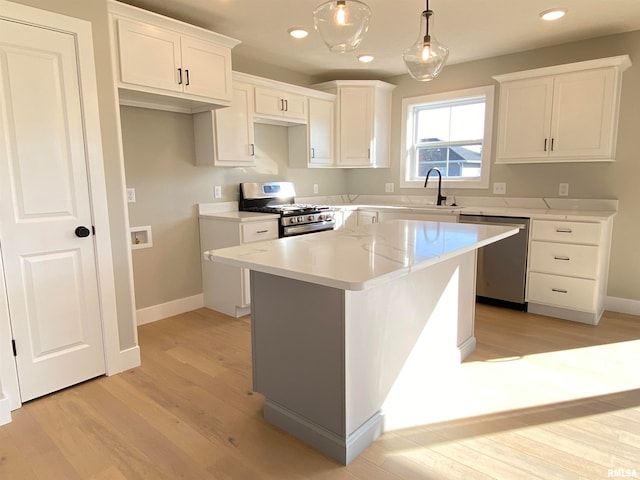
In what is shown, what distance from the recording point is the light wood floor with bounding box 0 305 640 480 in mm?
1707

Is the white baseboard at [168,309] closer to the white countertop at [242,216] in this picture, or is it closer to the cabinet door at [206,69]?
the white countertop at [242,216]

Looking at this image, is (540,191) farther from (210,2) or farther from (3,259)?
(3,259)

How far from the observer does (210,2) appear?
2746mm

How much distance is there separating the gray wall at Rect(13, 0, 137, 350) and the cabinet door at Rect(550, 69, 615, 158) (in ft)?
11.4

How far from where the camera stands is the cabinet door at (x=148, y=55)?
2.60 meters

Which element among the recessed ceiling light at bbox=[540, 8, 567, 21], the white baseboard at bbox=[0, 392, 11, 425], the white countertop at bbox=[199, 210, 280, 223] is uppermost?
the recessed ceiling light at bbox=[540, 8, 567, 21]

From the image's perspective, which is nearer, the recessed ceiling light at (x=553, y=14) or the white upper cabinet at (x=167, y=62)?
the white upper cabinet at (x=167, y=62)

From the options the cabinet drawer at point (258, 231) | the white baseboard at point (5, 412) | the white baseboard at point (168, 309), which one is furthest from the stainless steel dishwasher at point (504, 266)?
the white baseboard at point (5, 412)

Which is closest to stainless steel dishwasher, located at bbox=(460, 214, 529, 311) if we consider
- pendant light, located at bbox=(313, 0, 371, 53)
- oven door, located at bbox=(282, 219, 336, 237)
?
oven door, located at bbox=(282, 219, 336, 237)

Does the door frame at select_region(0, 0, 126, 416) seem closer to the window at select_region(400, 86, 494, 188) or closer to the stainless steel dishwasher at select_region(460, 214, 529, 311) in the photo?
the stainless steel dishwasher at select_region(460, 214, 529, 311)

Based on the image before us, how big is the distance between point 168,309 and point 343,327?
2.45 meters

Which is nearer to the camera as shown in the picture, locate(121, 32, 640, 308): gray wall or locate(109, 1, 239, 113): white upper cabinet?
locate(109, 1, 239, 113): white upper cabinet

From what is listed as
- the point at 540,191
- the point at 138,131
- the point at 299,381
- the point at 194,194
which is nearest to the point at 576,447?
the point at 299,381

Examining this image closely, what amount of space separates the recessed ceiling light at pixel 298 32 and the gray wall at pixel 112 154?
142cm
